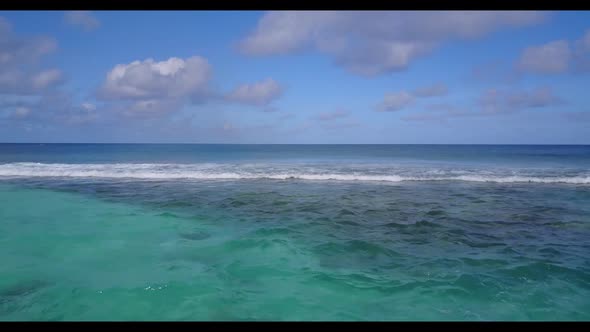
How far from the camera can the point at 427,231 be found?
8.97m

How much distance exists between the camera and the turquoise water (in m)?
5.14

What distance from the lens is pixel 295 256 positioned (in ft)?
24.0

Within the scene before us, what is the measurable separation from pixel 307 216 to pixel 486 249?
5317 mm

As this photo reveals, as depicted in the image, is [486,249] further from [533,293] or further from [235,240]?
[235,240]

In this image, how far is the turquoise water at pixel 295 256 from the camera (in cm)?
514
